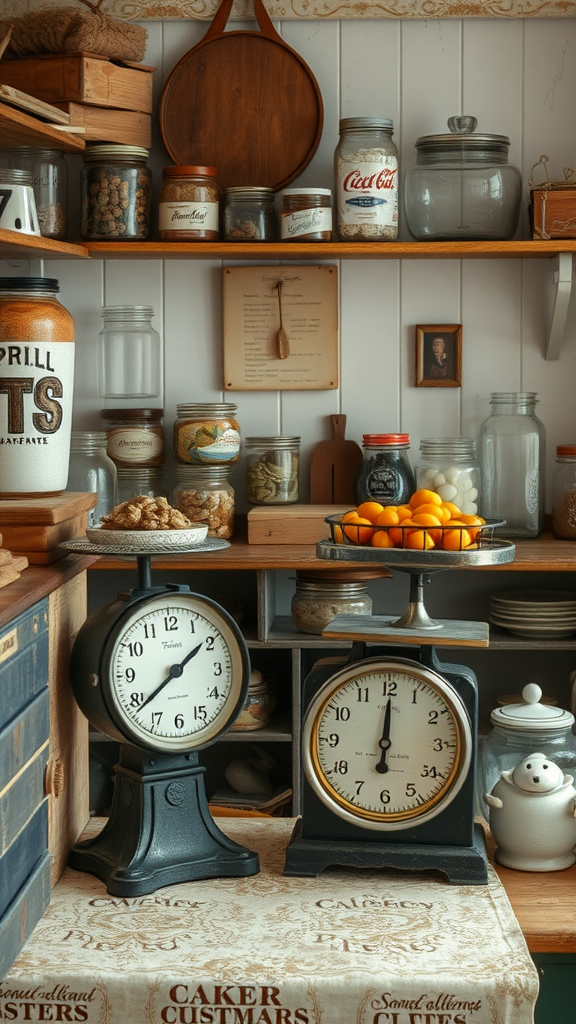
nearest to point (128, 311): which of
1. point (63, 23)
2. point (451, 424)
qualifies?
point (63, 23)

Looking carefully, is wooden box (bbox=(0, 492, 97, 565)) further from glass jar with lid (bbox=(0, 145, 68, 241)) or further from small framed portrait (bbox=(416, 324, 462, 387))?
small framed portrait (bbox=(416, 324, 462, 387))

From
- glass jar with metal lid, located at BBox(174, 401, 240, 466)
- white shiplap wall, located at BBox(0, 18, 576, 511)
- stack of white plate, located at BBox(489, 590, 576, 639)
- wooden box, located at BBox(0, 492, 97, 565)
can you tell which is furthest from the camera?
white shiplap wall, located at BBox(0, 18, 576, 511)

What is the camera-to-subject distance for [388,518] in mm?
1169

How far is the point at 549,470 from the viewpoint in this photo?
2885 millimetres

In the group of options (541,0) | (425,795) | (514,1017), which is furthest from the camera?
(541,0)

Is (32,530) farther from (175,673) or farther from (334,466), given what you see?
(334,466)

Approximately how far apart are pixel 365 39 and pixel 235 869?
221 cm

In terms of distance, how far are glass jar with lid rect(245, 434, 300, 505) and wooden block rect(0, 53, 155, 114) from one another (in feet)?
2.80

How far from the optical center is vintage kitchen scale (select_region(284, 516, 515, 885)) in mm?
1174

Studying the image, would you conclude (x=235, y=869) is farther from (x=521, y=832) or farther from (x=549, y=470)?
(x=549, y=470)

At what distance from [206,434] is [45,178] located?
689 millimetres

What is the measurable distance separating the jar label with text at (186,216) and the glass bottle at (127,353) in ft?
0.89

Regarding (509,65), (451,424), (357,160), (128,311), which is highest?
(509,65)

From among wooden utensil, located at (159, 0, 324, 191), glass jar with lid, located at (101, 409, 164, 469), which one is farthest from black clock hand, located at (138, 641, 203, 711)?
wooden utensil, located at (159, 0, 324, 191)
